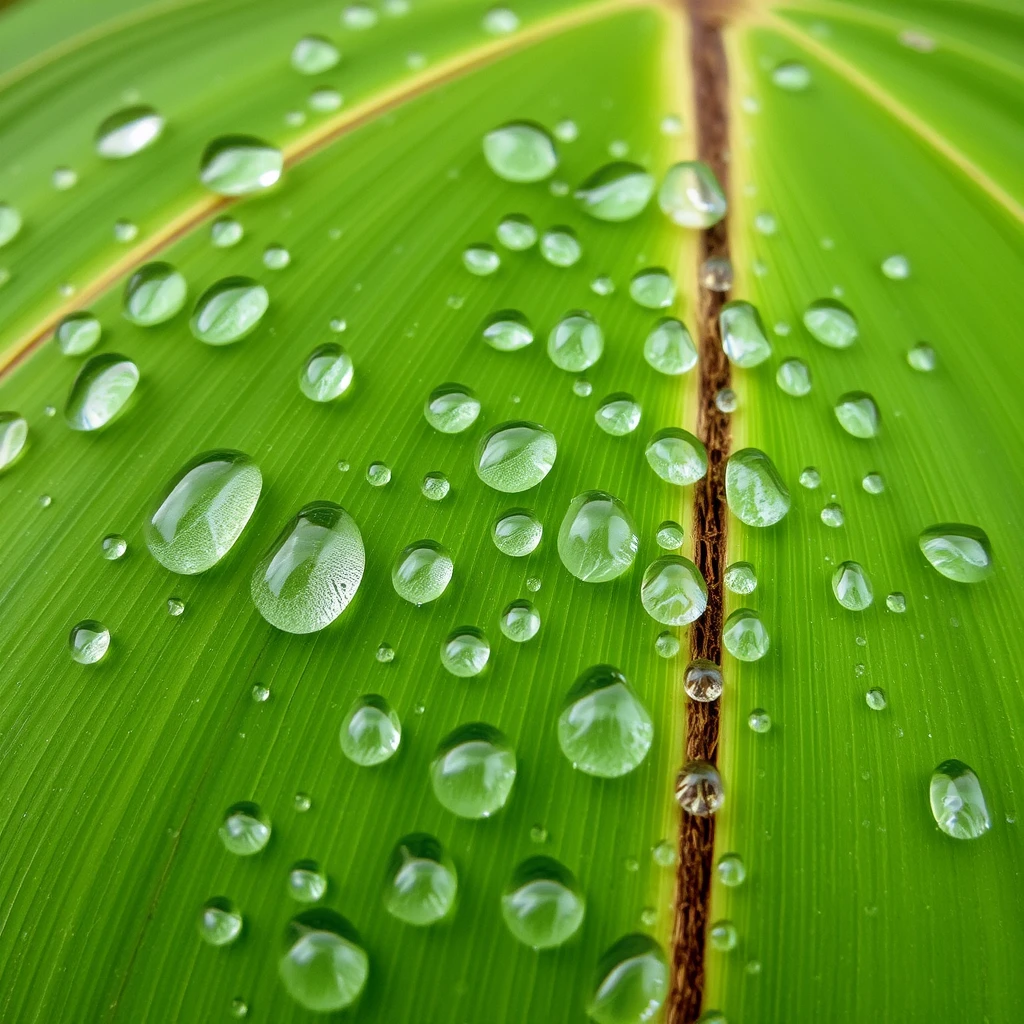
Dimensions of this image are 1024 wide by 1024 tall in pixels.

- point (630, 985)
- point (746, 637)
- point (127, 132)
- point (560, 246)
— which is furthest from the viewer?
point (127, 132)

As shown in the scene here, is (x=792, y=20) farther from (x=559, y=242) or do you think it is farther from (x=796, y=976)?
(x=796, y=976)

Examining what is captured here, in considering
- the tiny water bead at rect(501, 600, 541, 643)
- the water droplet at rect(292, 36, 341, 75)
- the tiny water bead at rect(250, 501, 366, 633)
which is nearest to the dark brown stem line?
the tiny water bead at rect(501, 600, 541, 643)

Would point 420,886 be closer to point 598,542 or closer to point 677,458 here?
point 598,542

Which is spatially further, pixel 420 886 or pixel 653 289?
pixel 653 289

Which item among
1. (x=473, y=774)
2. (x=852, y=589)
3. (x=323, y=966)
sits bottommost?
(x=323, y=966)

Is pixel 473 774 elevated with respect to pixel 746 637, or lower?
lower

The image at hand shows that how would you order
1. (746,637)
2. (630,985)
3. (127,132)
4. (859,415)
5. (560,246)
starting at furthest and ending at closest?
1. (127,132)
2. (560,246)
3. (859,415)
4. (746,637)
5. (630,985)

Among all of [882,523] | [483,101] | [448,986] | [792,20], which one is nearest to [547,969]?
[448,986]

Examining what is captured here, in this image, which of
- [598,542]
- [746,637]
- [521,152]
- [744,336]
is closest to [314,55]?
[521,152]
